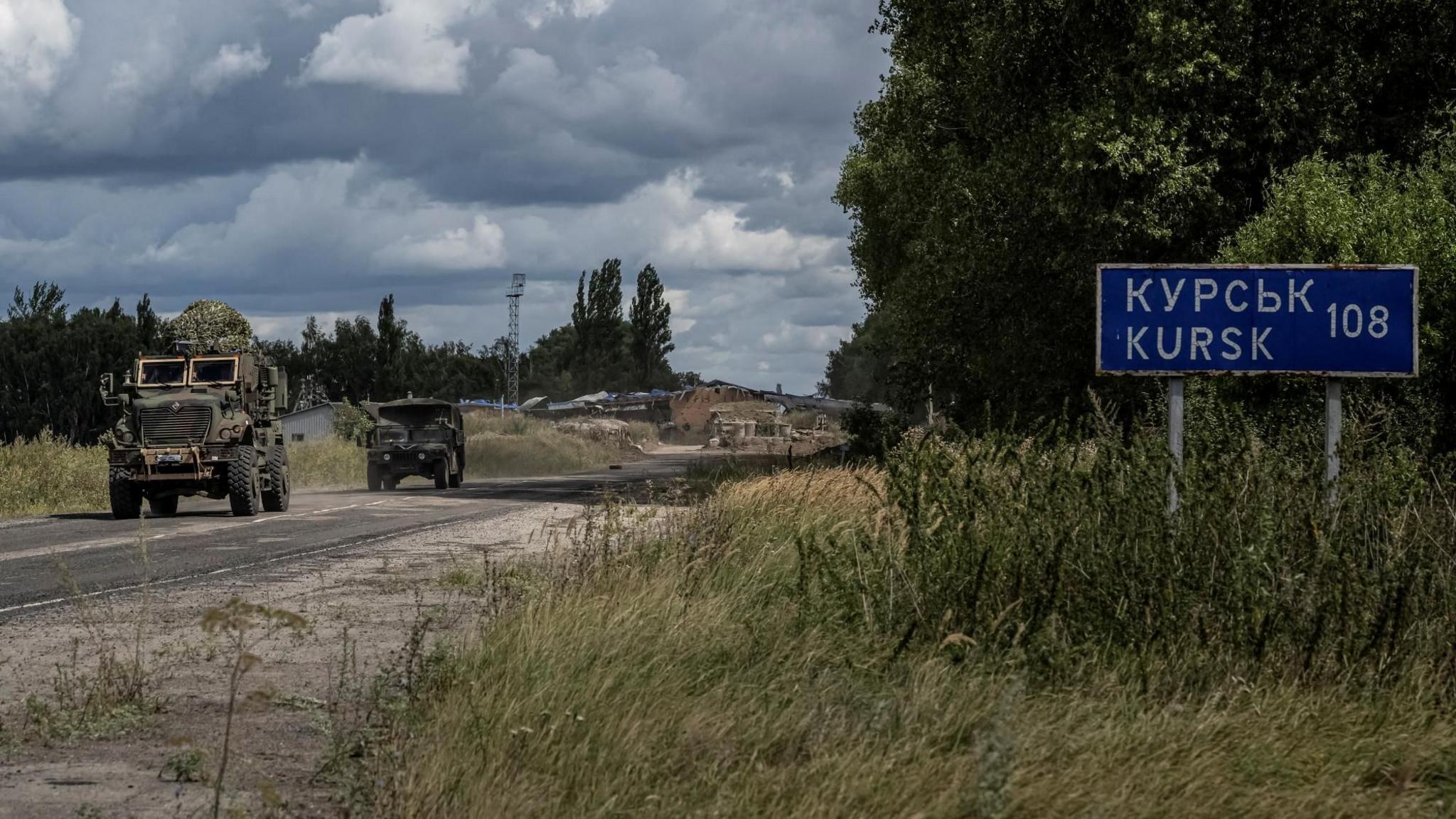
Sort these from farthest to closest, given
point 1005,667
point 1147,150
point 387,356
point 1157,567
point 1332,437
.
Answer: point 387,356 < point 1147,150 < point 1332,437 < point 1157,567 < point 1005,667

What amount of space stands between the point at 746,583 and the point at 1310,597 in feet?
11.7

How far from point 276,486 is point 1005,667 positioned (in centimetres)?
2165

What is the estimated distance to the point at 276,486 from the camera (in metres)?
26.5

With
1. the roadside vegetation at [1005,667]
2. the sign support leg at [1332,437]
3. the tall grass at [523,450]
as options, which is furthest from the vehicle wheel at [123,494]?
the tall grass at [523,450]

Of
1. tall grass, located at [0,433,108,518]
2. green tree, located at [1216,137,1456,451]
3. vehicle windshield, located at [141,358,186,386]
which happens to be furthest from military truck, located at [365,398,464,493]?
green tree, located at [1216,137,1456,451]

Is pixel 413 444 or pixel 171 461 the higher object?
pixel 413 444

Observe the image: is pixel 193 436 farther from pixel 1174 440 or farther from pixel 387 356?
pixel 387 356

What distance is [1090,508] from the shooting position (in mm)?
Answer: 7785

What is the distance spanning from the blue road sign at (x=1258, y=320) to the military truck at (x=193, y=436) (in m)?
18.5

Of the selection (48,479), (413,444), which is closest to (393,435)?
(413,444)

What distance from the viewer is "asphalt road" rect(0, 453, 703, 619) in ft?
46.0

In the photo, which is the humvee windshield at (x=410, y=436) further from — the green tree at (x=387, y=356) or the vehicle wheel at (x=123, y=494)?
the green tree at (x=387, y=356)

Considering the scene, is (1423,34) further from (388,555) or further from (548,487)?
(548,487)

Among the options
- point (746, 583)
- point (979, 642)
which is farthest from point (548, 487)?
point (979, 642)
